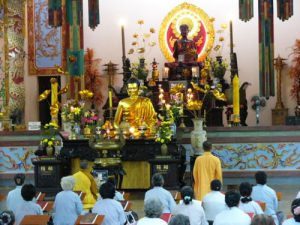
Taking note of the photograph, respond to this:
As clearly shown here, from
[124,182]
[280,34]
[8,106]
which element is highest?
[280,34]

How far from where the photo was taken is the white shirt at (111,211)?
25.4 feet

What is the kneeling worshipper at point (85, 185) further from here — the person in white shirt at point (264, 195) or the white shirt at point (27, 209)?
the person in white shirt at point (264, 195)

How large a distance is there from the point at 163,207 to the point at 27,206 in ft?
6.10

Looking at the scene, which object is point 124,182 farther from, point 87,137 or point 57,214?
point 57,214

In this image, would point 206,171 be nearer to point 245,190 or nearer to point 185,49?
point 245,190

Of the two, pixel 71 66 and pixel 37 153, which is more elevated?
pixel 71 66

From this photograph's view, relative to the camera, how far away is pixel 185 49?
19.5 m

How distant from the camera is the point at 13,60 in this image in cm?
1962

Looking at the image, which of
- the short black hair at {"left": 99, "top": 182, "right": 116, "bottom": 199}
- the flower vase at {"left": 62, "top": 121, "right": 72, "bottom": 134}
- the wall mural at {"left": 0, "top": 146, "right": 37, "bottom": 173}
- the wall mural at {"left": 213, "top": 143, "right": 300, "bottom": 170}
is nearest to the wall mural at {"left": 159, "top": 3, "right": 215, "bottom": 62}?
the wall mural at {"left": 213, "top": 143, "right": 300, "bottom": 170}

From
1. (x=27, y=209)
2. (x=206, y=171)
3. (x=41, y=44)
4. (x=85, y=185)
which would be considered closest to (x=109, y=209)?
(x=27, y=209)

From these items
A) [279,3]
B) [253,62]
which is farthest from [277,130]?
[253,62]

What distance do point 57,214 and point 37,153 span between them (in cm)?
541

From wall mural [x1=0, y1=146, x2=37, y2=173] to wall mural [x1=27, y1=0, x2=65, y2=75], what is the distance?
5945 mm

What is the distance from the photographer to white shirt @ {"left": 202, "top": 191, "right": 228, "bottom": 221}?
8.42 m
